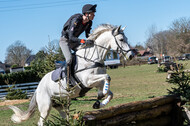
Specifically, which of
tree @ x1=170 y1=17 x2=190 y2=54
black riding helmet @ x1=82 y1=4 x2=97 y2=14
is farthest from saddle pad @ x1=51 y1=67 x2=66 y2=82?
tree @ x1=170 y1=17 x2=190 y2=54

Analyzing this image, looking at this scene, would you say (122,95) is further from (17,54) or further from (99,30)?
(17,54)

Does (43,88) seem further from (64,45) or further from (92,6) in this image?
(92,6)

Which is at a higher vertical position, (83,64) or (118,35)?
(118,35)

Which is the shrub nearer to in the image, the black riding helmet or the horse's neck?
the horse's neck

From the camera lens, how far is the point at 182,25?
207 ft

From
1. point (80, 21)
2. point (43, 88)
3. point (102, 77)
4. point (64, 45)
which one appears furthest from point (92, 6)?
point (43, 88)

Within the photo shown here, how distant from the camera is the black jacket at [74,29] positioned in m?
5.32

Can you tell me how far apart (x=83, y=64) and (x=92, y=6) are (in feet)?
4.14

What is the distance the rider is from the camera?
532 cm

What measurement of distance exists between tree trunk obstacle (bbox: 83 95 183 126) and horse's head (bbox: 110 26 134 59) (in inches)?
42.3

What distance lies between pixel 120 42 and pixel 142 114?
5.10 feet

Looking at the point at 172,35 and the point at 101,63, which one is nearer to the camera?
the point at 101,63

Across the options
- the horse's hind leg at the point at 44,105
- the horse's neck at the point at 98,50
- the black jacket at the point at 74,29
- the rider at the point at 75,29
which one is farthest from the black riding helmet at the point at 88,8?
the horse's hind leg at the point at 44,105

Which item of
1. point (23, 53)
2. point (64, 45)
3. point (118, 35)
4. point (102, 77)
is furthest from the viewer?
point (23, 53)
